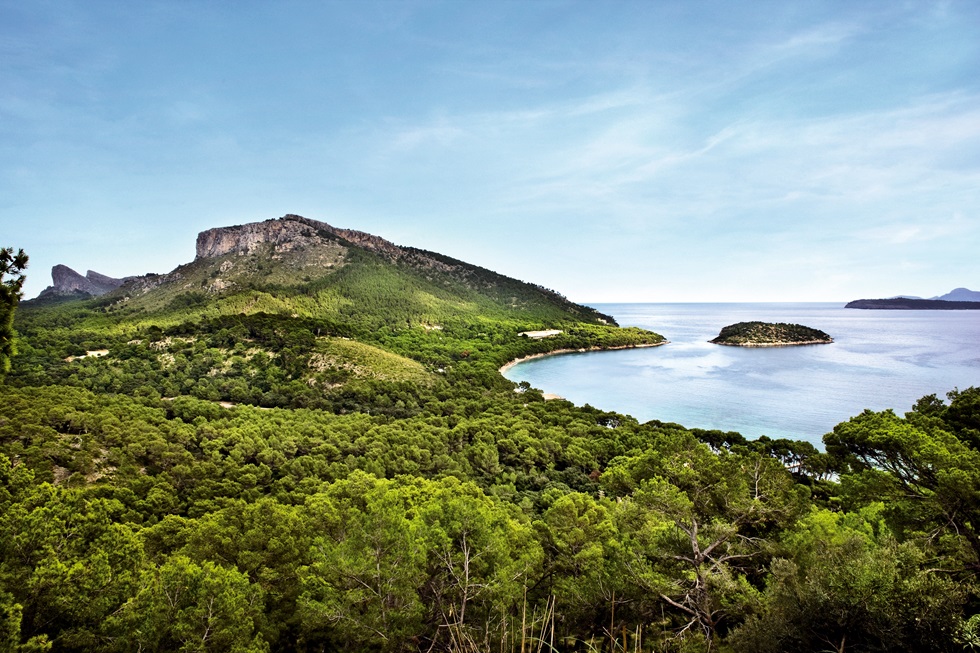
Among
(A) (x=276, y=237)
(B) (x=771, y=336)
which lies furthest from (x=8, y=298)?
(A) (x=276, y=237)

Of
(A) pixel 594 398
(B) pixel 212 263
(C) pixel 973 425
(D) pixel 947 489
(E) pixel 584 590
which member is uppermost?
(B) pixel 212 263

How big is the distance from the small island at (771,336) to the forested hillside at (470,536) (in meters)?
78.9

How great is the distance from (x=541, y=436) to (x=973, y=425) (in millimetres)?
21264

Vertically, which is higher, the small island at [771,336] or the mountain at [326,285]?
the mountain at [326,285]

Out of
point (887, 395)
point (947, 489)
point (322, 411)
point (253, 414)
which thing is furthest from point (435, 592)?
point (887, 395)

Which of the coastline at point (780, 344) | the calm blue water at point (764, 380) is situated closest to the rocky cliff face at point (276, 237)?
the calm blue water at point (764, 380)

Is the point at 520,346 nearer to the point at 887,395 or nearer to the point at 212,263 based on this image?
the point at 887,395

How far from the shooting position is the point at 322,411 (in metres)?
38.7

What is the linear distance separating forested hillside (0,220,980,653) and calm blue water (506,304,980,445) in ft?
46.1

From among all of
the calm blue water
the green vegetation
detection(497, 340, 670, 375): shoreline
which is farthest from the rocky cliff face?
the green vegetation

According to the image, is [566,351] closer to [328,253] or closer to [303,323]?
[303,323]

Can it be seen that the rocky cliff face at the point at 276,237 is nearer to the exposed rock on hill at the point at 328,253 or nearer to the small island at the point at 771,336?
the exposed rock on hill at the point at 328,253

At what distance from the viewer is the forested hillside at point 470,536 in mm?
6780

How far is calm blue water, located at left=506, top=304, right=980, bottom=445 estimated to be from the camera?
42750 millimetres
